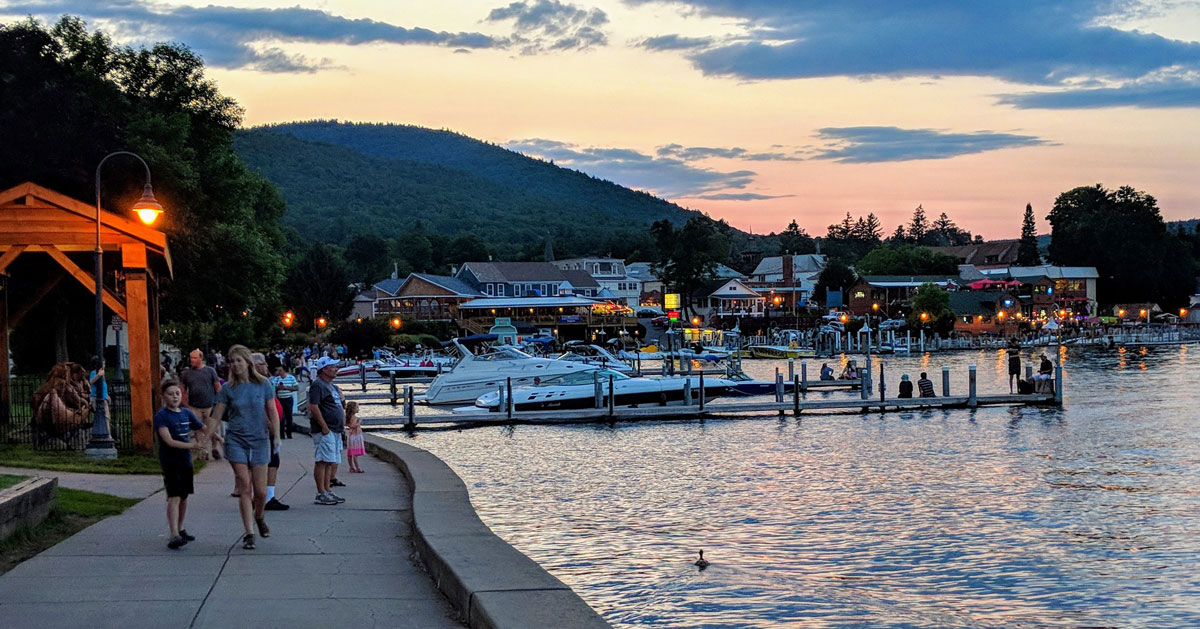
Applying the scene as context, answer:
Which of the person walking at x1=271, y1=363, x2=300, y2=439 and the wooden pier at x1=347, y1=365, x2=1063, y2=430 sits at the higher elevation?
the person walking at x1=271, y1=363, x2=300, y2=439

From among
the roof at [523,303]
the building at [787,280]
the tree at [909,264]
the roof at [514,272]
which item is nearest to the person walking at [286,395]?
the roof at [523,303]

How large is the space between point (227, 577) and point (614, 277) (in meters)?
157

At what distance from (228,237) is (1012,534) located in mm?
39708

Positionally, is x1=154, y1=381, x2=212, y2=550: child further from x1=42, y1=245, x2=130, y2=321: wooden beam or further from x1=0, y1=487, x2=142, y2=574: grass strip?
x1=42, y1=245, x2=130, y2=321: wooden beam

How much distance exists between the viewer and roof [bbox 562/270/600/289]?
154 m

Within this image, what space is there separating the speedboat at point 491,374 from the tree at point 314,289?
57916mm

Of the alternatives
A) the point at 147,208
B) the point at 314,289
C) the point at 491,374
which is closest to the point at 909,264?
the point at 314,289

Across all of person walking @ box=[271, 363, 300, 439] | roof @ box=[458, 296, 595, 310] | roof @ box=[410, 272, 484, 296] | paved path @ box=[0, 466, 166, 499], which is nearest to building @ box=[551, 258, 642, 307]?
roof @ box=[410, 272, 484, 296]

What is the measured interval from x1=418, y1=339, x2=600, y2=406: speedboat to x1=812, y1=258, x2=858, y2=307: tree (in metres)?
Result: 113

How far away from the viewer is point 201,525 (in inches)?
525

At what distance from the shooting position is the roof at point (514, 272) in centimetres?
13550

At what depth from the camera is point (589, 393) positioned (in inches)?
1660

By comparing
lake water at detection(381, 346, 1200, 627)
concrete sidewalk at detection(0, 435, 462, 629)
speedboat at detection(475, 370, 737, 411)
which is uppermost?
concrete sidewalk at detection(0, 435, 462, 629)

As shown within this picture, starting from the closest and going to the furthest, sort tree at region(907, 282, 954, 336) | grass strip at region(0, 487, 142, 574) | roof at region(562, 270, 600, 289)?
1. grass strip at region(0, 487, 142, 574)
2. tree at region(907, 282, 954, 336)
3. roof at region(562, 270, 600, 289)
